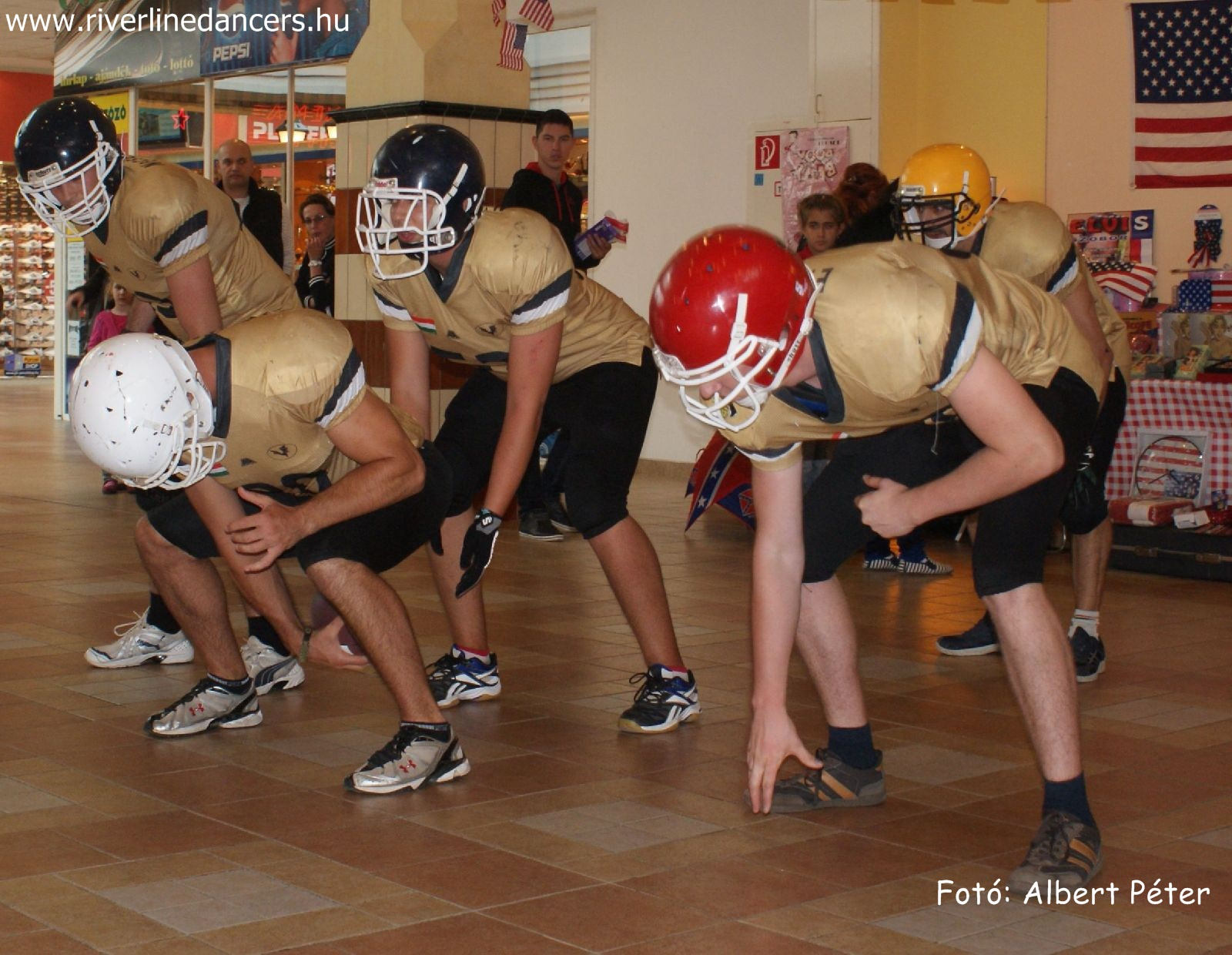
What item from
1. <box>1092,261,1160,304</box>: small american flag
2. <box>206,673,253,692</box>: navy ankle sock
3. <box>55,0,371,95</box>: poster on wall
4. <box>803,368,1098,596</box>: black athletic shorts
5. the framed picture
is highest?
<box>55,0,371,95</box>: poster on wall

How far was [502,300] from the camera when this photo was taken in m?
4.36

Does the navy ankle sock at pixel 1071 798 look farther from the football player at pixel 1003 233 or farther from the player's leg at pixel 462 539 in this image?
the player's leg at pixel 462 539

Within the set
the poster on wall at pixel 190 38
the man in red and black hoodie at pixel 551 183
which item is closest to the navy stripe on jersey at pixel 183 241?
the man in red and black hoodie at pixel 551 183

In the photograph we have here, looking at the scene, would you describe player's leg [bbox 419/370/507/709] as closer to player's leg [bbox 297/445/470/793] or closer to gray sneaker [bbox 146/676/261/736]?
gray sneaker [bbox 146/676/261/736]

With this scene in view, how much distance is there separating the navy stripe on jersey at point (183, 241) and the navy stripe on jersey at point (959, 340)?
281 centimetres

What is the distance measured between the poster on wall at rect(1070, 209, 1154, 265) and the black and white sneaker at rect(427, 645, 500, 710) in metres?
5.75

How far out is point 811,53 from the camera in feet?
35.0

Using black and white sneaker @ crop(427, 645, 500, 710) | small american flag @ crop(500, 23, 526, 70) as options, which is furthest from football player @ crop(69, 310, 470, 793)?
small american flag @ crop(500, 23, 526, 70)

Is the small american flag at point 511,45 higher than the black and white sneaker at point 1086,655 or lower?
higher

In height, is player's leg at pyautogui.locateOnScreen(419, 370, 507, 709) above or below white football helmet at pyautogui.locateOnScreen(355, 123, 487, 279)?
below

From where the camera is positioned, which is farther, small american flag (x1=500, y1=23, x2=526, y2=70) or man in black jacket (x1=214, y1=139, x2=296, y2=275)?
small american flag (x1=500, y1=23, x2=526, y2=70)

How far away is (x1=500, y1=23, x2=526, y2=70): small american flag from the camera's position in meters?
9.11

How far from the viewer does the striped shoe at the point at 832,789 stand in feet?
12.6

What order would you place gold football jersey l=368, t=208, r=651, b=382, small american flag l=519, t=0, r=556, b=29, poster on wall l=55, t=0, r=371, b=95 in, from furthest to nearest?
poster on wall l=55, t=0, r=371, b=95, small american flag l=519, t=0, r=556, b=29, gold football jersey l=368, t=208, r=651, b=382
